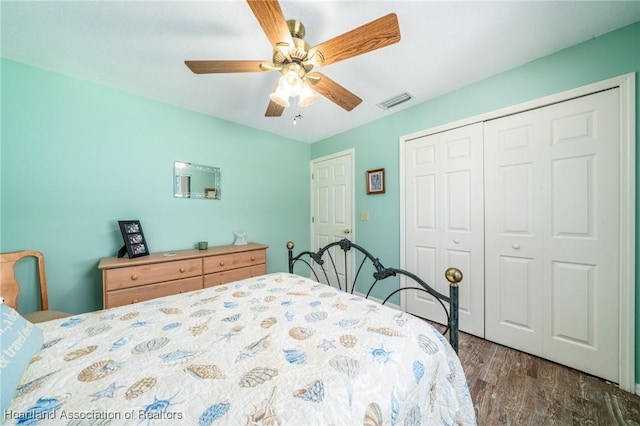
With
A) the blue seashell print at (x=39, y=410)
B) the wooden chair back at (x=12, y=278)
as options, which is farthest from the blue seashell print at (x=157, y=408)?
the wooden chair back at (x=12, y=278)

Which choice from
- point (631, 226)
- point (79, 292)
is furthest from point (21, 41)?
point (631, 226)

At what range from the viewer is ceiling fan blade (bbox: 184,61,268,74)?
1.36 m

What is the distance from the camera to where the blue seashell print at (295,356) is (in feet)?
2.66

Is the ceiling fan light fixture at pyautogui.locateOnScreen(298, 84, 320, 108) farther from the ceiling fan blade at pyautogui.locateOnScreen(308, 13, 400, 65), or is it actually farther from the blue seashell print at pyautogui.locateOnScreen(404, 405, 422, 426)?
the blue seashell print at pyautogui.locateOnScreen(404, 405, 422, 426)

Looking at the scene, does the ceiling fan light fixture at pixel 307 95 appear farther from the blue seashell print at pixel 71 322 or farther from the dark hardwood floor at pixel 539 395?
the dark hardwood floor at pixel 539 395

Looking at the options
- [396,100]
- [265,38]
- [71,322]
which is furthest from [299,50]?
[71,322]

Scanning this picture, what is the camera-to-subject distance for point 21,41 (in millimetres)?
1556

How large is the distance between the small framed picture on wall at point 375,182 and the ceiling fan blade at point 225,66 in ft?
5.94

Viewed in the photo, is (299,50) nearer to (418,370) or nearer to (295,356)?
(295,356)

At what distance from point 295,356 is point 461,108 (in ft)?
8.06

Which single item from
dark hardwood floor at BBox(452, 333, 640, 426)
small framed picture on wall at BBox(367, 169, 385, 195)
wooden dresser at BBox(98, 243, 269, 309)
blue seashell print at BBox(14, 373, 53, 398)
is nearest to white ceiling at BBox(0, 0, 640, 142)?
small framed picture on wall at BBox(367, 169, 385, 195)

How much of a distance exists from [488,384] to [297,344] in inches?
61.0

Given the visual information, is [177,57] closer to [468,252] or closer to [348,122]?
[348,122]

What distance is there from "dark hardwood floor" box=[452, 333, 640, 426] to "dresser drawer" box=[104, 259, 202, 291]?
7.96 ft
